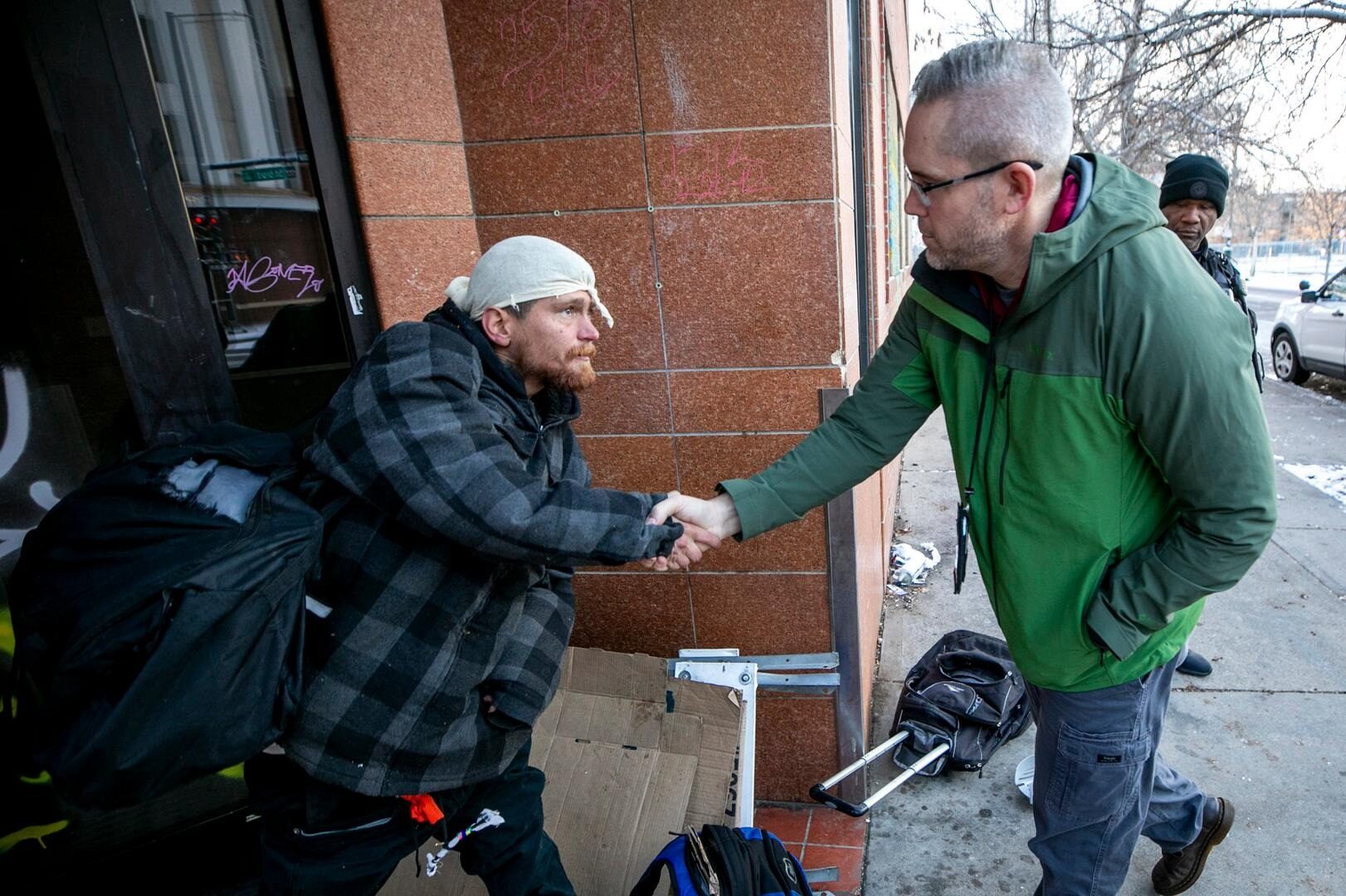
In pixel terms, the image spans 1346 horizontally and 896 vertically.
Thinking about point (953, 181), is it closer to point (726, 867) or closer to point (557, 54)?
point (557, 54)

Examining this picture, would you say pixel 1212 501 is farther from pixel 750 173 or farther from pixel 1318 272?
pixel 1318 272

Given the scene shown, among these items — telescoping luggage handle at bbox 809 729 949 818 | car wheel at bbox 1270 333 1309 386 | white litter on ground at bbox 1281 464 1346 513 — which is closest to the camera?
telescoping luggage handle at bbox 809 729 949 818

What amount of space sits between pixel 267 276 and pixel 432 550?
44.7 inches

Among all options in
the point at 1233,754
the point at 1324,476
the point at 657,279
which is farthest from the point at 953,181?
the point at 1324,476

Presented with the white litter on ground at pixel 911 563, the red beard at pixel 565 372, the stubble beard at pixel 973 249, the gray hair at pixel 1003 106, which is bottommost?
the white litter on ground at pixel 911 563

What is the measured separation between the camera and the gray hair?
152 centimetres

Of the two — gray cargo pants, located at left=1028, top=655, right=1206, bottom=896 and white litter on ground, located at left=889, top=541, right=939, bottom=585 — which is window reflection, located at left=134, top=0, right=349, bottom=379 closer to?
gray cargo pants, located at left=1028, top=655, right=1206, bottom=896

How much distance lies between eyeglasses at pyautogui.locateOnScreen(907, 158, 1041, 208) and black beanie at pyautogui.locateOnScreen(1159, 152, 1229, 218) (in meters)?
2.87

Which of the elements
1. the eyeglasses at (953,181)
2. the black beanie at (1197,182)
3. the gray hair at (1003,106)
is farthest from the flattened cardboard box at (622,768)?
the black beanie at (1197,182)

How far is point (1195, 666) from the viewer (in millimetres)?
3631

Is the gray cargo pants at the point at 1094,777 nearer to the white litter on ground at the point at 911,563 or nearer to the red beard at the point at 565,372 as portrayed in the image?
the red beard at the point at 565,372

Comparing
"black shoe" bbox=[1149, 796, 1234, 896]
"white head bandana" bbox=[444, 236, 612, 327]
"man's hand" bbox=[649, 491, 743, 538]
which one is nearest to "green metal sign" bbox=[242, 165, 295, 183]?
"white head bandana" bbox=[444, 236, 612, 327]

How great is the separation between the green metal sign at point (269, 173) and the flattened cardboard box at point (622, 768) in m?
1.80

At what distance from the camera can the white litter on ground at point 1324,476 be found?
19.4ft
